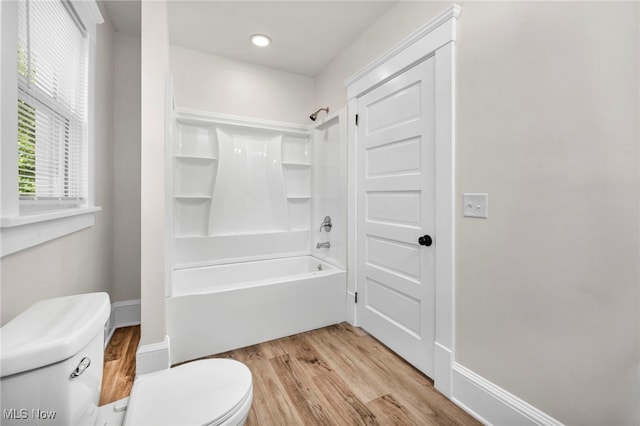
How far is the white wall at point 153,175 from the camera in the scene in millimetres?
1697

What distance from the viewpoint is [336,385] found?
5.56 ft

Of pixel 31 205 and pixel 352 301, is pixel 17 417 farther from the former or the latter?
pixel 352 301

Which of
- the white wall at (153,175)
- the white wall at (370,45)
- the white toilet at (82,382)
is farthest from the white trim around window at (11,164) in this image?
the white wall at (370,45)

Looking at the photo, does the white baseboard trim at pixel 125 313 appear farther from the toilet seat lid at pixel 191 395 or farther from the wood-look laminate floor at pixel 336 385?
the toilet seat lid at pixel 191 395

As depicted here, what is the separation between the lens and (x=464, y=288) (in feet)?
4.99

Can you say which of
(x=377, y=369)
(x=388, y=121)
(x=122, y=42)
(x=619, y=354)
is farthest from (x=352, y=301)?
(x=122, y=42)

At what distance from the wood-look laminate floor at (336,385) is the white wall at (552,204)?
0.35 metres

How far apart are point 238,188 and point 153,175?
1.22 metres

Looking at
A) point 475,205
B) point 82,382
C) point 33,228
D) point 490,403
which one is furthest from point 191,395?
point 475,205

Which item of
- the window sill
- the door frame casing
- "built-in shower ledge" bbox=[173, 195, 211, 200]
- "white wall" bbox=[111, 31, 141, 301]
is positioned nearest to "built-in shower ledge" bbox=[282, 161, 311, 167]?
"built-in shower ledge" bbox=[173, 195, 211, 200]

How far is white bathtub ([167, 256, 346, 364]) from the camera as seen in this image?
193 centimetres

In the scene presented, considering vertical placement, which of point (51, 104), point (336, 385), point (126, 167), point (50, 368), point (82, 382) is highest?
point (51, 104)

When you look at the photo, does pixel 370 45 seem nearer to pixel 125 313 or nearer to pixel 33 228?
pixel 33 228

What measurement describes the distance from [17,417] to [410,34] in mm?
2404
